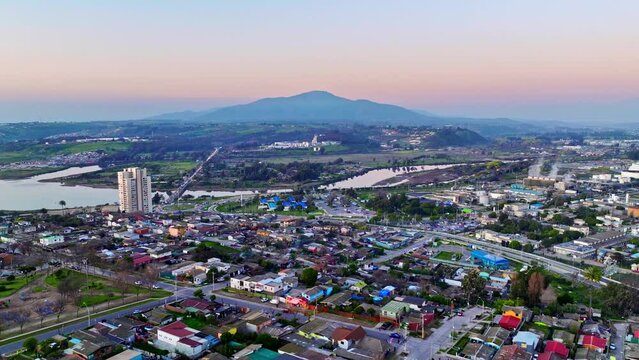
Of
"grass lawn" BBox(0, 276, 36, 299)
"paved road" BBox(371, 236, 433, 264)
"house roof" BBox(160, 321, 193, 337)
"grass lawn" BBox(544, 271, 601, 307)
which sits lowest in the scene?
"paved road" BBox(371, 236, 433, 264)

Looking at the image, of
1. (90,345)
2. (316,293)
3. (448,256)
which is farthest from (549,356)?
(90,345)

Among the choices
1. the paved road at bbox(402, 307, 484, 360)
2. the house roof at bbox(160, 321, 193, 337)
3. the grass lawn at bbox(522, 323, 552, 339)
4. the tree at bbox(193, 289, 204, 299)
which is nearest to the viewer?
the paved road at bbox(402, 307, 484, 360)

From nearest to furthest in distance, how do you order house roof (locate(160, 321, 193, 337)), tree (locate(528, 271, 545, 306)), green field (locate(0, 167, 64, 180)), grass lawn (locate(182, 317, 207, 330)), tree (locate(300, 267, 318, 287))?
house roof (locate(160, 321, 193, 337))
grass lawn (locate(182, 317, 207, 330))
tree (locate(528, 271, 545, 306))
tree (locate(300, 267, 318, 287))
green field (locate(0, 167, 64, 180))

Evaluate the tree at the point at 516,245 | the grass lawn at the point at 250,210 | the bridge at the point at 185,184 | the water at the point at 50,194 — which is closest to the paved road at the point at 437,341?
the tree at the point at 516,245

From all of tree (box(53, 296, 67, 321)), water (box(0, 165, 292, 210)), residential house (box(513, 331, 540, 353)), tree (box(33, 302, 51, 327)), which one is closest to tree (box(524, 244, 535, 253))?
residential house (box(513, 331, 540, 353))

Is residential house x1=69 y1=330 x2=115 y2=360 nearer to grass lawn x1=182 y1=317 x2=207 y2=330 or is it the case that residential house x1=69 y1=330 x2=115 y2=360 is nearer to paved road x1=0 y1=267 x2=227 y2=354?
paved road x1=0 y1=267 x2=227 y2=354

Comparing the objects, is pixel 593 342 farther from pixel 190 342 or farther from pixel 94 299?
pixel 94 299

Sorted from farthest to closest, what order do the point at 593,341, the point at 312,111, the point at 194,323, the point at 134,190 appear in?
the point at 312,111
the point at 134,190
the point at 194,323
the point at 593,341

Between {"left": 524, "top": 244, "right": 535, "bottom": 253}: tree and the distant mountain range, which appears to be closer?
{"left": 524, "top": 244, "right": 535, "bottom": 253}: tree
